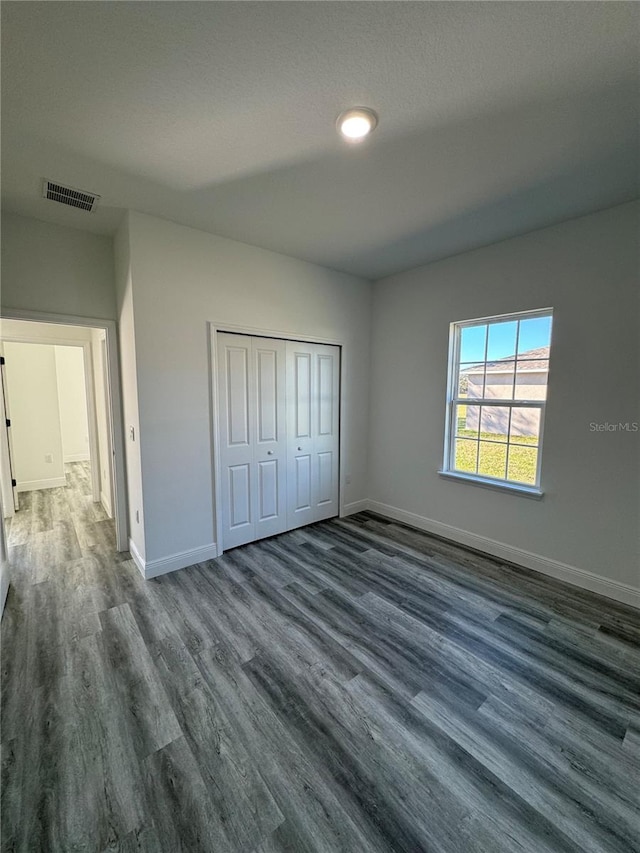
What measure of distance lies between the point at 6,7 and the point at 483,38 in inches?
67.3

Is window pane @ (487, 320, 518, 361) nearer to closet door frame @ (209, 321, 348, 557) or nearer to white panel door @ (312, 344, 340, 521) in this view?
white panel door @ (312, 344, 340, 521)

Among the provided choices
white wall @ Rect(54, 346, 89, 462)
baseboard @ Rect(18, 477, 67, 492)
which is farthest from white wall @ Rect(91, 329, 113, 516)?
white wall @ Rect(54, 346, 89, 462)

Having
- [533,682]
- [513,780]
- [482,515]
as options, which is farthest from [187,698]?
[482,515]

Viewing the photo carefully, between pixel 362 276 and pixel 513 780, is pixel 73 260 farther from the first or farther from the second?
pixel 513 780

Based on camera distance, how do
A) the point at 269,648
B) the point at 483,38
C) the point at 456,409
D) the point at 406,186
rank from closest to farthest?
the point at 483,38, the point at 269,648, the point at 406,186, the point at 456,409

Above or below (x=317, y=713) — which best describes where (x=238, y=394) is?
above

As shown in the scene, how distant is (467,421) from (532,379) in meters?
0.70

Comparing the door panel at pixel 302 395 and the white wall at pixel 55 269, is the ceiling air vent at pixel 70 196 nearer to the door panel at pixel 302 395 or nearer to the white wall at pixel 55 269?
the white wall at pixel 55 269

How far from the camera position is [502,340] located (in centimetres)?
309

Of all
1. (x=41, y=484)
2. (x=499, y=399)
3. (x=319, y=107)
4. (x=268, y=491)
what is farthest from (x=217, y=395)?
(x=41, y=484)

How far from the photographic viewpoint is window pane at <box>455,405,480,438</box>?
330 cm

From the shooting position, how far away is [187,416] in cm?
283

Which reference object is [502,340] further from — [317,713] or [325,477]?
[317,713]

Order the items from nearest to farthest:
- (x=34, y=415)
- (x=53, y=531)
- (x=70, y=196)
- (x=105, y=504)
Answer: (x=70, y=196), (x=53, y=531), (x=105, y=504), (x=34, y=415)
